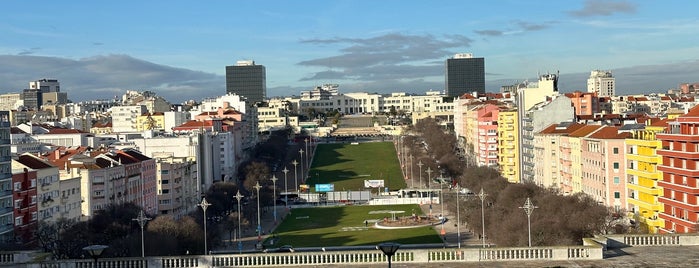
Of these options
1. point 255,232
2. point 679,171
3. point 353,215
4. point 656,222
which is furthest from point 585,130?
point 255,232

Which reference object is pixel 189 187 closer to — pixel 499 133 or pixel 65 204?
pixel 65 204

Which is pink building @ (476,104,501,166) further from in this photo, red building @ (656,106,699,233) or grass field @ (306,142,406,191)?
red building @ (656,106,699,233)

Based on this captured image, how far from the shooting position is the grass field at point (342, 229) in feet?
243

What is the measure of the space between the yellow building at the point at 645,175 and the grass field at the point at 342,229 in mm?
15101

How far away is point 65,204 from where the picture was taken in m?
74.6

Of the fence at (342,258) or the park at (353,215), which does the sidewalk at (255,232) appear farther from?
the fence at (342,258)

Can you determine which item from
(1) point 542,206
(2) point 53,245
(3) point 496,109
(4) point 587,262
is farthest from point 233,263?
(3) point 496,109

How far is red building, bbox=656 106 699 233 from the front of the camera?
5709 cm

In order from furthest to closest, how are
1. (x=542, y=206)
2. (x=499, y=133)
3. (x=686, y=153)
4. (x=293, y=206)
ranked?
(x=499, y=133)
(x=293, y=206)
(x=542, y=206)
(x=686, y=153)

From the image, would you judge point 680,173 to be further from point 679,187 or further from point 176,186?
point 176,186

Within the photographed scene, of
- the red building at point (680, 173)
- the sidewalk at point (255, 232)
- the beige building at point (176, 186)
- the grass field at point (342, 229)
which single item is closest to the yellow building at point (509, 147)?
the grass field at point (342, 229)

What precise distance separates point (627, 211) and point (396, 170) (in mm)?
73895

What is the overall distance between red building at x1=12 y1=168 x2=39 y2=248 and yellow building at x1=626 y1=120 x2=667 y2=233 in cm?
4183

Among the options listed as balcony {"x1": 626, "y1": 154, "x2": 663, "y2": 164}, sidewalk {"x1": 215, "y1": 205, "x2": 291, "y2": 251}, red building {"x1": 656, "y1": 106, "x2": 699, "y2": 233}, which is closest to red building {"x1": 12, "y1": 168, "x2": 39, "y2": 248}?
sidewalk {"x1": 215, "y1": 205, "x2": 291, "y2": 251}
